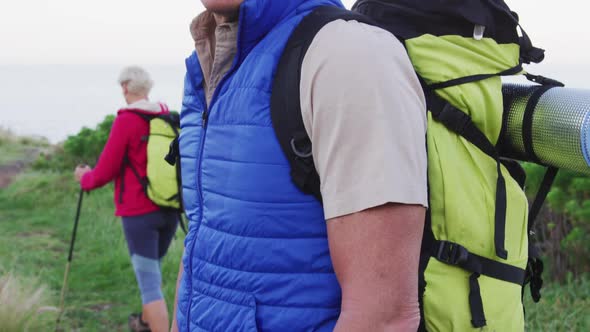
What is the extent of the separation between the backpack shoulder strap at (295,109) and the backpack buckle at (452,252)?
28cm

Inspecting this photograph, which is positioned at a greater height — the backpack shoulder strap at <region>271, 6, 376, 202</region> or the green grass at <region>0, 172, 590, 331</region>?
the backpack shoulder strap at <region>271, 6, 376, 202</region>

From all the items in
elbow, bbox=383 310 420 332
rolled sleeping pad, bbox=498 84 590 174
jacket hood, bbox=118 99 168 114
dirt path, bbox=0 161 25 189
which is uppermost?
rolled sleeping pad, bbox=498 84 590 174

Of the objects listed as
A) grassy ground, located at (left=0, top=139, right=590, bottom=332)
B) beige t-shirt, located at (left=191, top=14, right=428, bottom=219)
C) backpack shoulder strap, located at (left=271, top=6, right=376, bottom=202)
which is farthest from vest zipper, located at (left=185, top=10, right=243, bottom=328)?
grassy ground, located at (left=0, top=139, right=590, bottom=332)

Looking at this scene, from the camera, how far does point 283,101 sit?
52.7 inches

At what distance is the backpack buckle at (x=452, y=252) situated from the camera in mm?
1378

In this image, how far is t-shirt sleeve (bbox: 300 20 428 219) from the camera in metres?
1.19

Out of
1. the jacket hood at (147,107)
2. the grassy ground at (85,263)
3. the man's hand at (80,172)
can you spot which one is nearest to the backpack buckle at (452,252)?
the grassy ground at (85,263)

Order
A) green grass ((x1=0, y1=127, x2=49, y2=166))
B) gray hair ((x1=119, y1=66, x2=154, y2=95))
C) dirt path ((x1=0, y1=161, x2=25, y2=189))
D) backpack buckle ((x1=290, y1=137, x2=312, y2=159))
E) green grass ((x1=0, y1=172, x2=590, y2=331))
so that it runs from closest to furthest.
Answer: backpack buckle ((x1=290, y1=137, x2=312, y2=159))
green grass ((x1=0, y1=172, x2=590, y2=331))
gray hair ((x1=119, y1=66, x2=154, y2=95))
dirt path ((x1=0, y1=161, x2=25, y2=189))
green grass ((x1=0, y1=127, x2=49, y2=166))

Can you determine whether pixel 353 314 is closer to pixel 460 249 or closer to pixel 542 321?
pixel 460 249

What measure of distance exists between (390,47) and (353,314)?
1.64 feet

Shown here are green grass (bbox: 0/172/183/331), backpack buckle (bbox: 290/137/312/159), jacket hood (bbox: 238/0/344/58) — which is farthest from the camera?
green grass (bbox: 0/172/183/331)

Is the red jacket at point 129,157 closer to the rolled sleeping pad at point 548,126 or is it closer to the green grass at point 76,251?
the green grass at point 76,251

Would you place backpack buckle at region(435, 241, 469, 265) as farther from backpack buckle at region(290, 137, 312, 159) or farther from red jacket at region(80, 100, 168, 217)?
red jacket at region(80, 100, 168, 217)

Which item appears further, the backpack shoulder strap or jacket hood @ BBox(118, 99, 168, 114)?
jacket hood @ BBox(118, 99, 168, 114)
